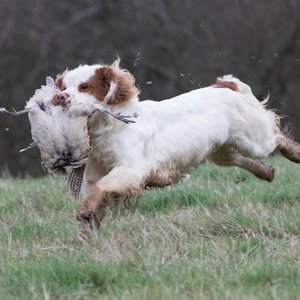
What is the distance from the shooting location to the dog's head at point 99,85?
15.0ft

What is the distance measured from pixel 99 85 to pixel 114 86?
95 millimetres

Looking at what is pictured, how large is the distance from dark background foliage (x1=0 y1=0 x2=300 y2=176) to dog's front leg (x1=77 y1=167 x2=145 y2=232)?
960cm

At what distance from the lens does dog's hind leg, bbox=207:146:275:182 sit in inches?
221

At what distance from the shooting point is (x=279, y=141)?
5.68 m

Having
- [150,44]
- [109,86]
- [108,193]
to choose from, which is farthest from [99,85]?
[150,44]

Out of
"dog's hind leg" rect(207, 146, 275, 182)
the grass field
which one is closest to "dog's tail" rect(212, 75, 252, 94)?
"dog's hind leg" rect(207, 146, 275, 182)

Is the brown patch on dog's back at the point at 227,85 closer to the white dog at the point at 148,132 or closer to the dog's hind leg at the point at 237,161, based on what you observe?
the white dog at the point at 148,132

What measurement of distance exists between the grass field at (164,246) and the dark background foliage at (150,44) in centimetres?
833

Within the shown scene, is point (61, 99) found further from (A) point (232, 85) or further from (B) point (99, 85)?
(A) point (232, 85)

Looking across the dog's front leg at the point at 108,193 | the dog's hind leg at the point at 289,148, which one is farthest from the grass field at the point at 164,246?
the dog's hind leg at the point at 289,148

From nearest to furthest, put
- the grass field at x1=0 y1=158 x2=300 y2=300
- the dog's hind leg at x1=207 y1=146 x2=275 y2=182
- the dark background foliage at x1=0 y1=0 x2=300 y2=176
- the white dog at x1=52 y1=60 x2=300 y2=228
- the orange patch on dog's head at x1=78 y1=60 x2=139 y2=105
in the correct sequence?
the grass field at x1=0 y1=158 x2=300 y2=300
the white dog at x1=52 y1=60 x2=300 y2=228
the orange patch on dog's head at x1=78 y1=60 x2=139 y2=105
the dog's hind leg at x1=207 y1=146 x2=275 y2=182
the dark background foliage at x1=0 y1=0 x2=300 y2=176

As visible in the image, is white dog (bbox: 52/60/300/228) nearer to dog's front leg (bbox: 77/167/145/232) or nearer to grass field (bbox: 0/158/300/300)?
dog's front leg (bbox: 77/167/145/232)

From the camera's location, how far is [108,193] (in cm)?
443

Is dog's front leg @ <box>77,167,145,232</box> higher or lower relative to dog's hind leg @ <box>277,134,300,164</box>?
higher
